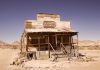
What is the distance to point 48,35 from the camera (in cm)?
2611

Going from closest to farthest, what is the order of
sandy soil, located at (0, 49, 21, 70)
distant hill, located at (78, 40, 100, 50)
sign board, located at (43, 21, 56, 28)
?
sandy soil, located at (0, 49, 21, 70)
sign board, located at (43, 21, 56, 28)
distant hill, located at (78, 40, 100, 50)

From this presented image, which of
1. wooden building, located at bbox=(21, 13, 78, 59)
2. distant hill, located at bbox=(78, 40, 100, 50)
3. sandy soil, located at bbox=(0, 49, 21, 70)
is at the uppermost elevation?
wooden building, located at bbox=(21, 13, 78, 59)

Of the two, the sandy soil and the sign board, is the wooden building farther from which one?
the sandy soil

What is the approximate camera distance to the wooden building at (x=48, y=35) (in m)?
25.9

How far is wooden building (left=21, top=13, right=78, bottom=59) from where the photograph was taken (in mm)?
25922

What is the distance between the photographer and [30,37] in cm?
2766

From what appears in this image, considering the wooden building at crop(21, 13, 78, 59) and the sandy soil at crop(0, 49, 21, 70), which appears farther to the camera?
the wooden building at crop(21, 13, 78, 59)

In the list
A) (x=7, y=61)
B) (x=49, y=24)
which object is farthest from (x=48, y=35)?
(x=7, y=61)

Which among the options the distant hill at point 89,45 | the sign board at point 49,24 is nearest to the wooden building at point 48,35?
the sign board at point 49,24

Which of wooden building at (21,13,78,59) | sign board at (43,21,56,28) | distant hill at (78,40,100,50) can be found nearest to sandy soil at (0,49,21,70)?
wooden building at (21,13,78,59)

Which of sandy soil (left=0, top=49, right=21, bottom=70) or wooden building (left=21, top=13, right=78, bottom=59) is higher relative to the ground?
wooden building (left=21, top=13, right=78, bottom=59)

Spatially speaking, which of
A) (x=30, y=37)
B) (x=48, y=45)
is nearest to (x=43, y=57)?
(x=48, y=45)

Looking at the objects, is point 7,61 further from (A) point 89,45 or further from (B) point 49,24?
(A) point 89,45

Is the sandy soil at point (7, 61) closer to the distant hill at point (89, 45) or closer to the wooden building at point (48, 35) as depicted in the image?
the wooden building at point (48, 35)
